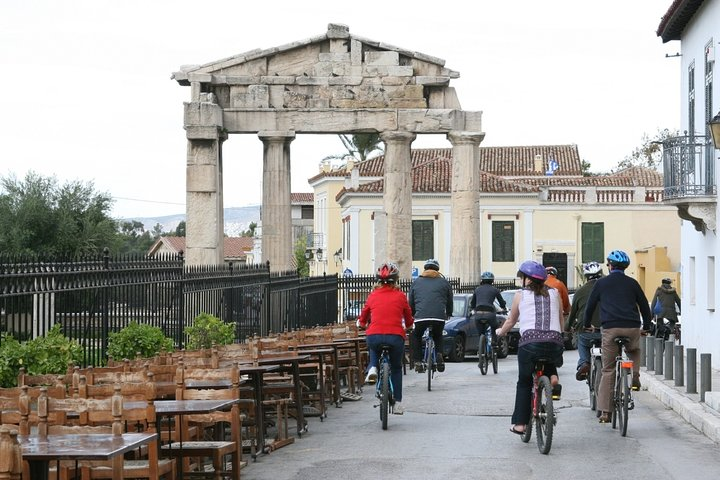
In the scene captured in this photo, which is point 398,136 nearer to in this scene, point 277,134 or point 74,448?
point 277,134

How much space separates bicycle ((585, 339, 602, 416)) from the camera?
15914 millimetres

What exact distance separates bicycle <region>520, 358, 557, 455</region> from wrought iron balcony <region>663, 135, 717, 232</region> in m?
12.0

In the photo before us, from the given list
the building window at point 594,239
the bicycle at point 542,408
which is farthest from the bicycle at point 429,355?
the building window at point 594,239

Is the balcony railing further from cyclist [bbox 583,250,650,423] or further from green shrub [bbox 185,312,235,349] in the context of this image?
cyclist [bbox 583,250,650,423]

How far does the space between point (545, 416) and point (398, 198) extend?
80.6ft

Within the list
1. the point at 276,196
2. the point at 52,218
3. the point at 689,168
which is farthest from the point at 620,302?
the point at 52,218

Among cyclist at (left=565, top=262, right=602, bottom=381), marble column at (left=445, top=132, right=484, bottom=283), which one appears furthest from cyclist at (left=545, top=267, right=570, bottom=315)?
marble column at (left=445, top=132, right=484, bottom=283)

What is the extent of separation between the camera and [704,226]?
2595cm

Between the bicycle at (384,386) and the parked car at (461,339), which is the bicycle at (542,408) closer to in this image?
the bicycle at (384,386)

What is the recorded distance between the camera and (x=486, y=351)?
24094 mm

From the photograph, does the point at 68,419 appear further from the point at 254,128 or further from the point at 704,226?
the point at 254,128

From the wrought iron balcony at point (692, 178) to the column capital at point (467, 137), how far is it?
1154cm

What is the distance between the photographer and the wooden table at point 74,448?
24.5 feet

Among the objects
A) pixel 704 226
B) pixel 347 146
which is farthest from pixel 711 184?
pixel 347 146
